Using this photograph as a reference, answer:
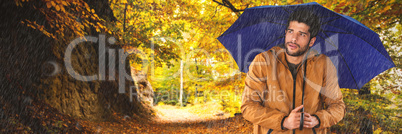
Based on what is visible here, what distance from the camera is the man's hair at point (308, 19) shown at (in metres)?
2.03

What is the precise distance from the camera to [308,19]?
204 centimetres

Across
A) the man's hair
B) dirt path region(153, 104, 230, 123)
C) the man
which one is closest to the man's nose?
the man

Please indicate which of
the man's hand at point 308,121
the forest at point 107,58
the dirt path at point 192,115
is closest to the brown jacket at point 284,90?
the man's hand at point 308,121

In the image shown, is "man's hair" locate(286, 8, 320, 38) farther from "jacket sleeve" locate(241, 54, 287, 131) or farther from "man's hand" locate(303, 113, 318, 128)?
"man's hand" locate(303, 113, 318, 128)

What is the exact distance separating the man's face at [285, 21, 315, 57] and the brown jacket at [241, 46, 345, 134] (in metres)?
0.10

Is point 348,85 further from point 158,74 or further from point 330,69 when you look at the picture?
point 158,74

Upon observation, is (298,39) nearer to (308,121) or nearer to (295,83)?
(295,83)

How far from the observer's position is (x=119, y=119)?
37.1 ft

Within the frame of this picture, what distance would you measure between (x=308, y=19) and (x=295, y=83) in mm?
570

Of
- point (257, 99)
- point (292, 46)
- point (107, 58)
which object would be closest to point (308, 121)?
point (257, 99)

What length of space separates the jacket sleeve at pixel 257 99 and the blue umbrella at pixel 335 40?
59 centimetres

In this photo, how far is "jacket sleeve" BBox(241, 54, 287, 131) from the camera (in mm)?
1960

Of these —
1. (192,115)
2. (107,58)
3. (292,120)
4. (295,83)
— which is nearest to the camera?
(292,120)

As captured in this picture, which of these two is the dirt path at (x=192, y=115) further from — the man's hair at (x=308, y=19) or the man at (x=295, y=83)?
the man's hair at (x=308, y=19)
